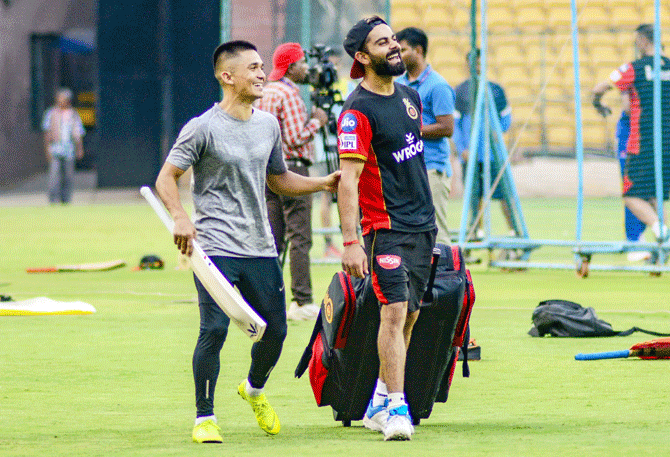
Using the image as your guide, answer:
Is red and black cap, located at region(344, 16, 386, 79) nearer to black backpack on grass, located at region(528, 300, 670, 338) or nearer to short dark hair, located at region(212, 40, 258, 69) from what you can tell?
short dark hair, located at region(212, 40, 258, 69)

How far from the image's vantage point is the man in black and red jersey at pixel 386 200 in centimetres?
505

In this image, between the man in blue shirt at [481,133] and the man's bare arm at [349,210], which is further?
the man in blue shirt at [481,133]

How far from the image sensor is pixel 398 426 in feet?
16.0

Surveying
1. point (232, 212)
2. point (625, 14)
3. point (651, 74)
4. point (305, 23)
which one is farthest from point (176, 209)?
point (625, 14)

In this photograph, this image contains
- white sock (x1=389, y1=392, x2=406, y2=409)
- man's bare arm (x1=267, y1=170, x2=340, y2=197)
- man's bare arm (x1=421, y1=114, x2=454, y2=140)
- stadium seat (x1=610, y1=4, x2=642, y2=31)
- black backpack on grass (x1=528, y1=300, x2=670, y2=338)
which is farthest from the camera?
stadium seat (x1=610, y1=4, x2=642, y2=31)

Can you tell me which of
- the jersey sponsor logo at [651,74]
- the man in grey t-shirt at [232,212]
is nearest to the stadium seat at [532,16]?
the jersey sponsor logo at [651,74]

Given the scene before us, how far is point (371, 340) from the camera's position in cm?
525

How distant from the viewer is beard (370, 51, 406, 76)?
511 centimetres

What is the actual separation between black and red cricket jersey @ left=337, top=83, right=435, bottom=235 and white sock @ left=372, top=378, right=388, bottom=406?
29.0 inches

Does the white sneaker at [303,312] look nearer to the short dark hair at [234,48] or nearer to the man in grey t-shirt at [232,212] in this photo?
the man in grey t-shirt at [232,212]

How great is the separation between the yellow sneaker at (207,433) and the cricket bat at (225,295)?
1.47ft

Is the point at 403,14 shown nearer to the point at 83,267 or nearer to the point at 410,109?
the point at 83,267

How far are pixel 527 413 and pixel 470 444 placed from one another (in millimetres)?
838

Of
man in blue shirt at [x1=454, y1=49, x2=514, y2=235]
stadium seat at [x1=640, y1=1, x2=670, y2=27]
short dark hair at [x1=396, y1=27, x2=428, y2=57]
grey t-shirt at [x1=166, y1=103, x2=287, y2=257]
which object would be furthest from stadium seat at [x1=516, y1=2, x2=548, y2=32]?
grey t-shirt at [x1=166, y1=103, x2=287, y2=257]
